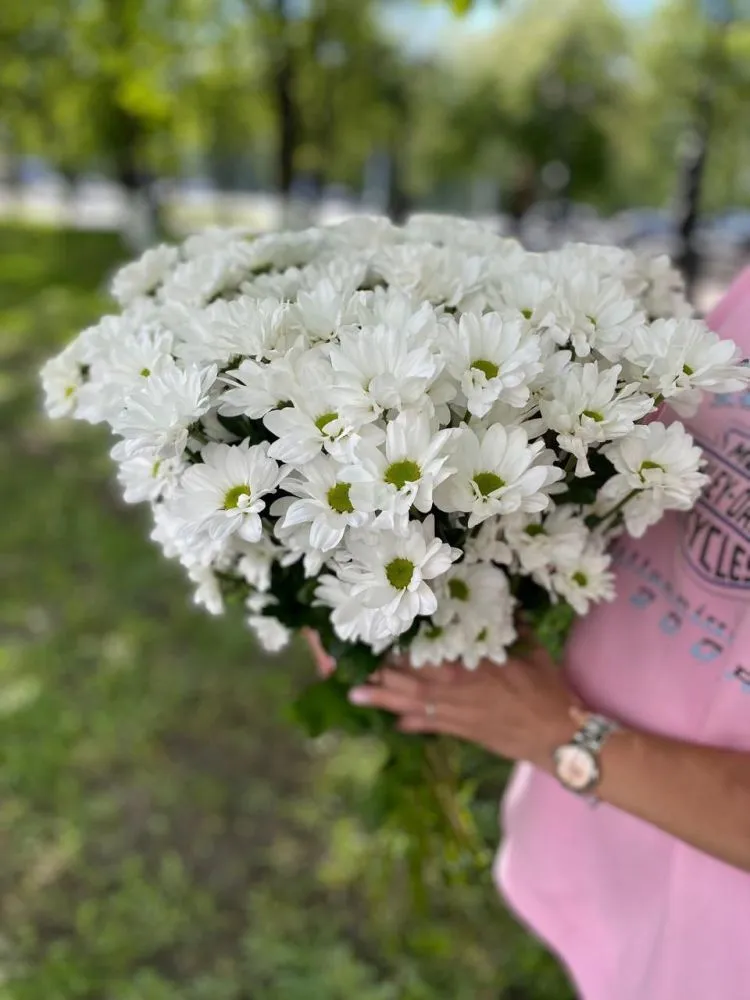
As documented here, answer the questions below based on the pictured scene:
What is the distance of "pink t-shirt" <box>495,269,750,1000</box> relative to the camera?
853 millimetres

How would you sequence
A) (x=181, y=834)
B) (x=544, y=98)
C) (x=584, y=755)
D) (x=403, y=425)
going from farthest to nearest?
(x=544, y=98) < (x=181, y=834) < (x=584, y=755) < (x=403, y=425)

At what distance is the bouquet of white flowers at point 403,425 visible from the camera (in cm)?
63

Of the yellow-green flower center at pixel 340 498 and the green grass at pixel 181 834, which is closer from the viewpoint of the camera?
the yellow-green flower center at pixel 340 498

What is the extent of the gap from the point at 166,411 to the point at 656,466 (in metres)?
0.43

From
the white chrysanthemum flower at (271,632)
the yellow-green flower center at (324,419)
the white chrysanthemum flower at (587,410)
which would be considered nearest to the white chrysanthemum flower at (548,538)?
the white chrysanthemum flower at (587,410)

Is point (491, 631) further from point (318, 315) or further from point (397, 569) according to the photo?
point (318, 315)

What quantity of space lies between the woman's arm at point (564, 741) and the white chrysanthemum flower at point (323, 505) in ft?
1.27

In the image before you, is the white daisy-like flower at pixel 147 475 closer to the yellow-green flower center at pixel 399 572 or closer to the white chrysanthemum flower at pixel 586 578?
the yellow-green flower center at pixel 399 572

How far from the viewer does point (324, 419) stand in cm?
64

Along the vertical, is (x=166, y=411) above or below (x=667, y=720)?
above

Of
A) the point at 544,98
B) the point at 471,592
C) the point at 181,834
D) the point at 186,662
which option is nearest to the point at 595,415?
the point at 471,592

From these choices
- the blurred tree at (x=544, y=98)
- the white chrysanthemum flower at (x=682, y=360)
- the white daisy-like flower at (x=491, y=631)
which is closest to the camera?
the white chrysanthemum flower at (x=682, y=360)

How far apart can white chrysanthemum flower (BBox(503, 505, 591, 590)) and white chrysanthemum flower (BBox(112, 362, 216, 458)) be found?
30 centimetres

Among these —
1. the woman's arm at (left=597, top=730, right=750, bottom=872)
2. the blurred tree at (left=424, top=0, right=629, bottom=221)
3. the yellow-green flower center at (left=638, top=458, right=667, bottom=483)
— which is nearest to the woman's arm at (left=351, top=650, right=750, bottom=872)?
the woman's arm at (left=597, top=730, right=750, bottom=872)
